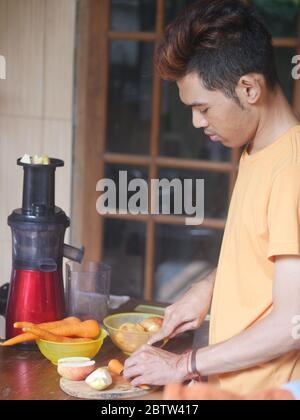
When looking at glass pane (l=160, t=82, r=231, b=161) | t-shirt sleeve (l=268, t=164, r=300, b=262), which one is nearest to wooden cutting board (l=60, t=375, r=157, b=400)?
t-shirt sleeve (l=268, t=164, r=300, b=262)

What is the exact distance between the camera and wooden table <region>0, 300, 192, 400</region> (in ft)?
4.64

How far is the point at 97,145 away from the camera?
123 inches

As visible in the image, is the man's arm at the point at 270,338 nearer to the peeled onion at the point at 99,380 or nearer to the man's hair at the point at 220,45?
the peeled onion at the point at 99,380

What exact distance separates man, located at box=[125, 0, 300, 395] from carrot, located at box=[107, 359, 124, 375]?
0.06 meters

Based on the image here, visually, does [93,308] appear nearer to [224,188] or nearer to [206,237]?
[224,188]

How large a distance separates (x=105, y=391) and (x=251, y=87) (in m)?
0.65

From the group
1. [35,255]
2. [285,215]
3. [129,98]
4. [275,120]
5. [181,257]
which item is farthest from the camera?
[181,257]

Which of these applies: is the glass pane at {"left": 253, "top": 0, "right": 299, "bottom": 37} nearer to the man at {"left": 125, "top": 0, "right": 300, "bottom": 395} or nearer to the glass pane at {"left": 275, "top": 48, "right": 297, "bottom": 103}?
the glass pane at {"left": 275, "top": 48, "right": 297, "bottom": 103}

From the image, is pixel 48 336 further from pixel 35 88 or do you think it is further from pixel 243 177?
pixel 35 88

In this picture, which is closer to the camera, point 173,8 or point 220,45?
point 220,45

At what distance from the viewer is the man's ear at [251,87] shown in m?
1.33

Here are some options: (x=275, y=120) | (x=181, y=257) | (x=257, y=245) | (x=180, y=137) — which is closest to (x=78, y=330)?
(x=257, y=245)

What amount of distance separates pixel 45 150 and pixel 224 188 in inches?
33.1

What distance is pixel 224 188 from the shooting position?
10.9ft
